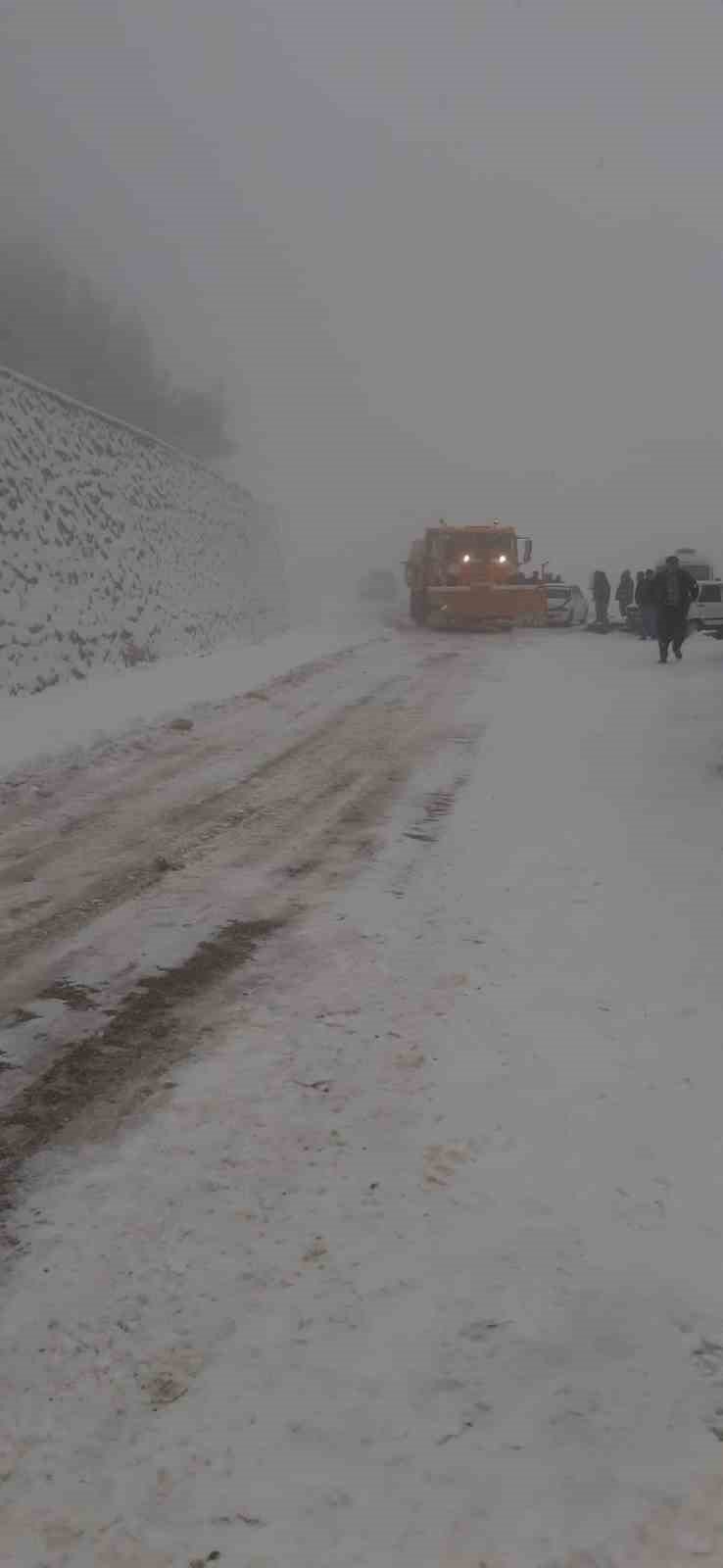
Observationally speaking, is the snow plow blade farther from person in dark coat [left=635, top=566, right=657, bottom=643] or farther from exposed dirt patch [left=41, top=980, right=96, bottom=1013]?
exposed dirt patch [left=41, top=980, right=96, bottom=1013]

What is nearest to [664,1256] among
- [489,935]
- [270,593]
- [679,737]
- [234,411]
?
[489,935]

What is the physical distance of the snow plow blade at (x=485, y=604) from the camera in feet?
65.6

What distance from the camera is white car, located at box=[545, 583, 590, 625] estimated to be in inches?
925

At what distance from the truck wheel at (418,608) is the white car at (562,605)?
10.2 feet

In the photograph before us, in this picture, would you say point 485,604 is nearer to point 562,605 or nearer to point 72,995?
point 562,605

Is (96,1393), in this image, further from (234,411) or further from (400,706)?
(234,411)

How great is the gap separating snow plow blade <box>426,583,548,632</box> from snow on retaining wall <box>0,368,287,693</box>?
4079 mm

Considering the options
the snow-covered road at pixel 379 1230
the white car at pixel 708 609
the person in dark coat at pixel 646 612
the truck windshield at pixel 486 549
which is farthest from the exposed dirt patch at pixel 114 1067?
the truck windshield at pixel 486 549

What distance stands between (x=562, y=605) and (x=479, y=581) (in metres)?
3.65

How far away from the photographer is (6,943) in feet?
12.7

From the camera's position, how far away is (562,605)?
77.8 feet

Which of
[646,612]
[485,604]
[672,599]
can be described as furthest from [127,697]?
[485,604]

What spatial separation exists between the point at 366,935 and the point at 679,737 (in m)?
5.50

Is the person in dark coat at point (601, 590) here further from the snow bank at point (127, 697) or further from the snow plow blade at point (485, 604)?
the snow bank at point (127, 697)
